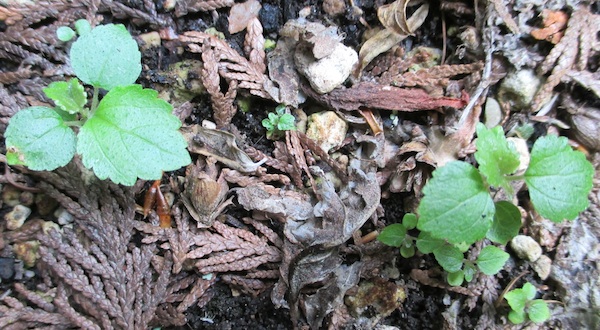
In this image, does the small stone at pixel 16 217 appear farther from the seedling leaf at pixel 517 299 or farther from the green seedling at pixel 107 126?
the seedling leaf at pixel 517 299

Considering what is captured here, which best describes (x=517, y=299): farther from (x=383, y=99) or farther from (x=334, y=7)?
(x=334, y=7)

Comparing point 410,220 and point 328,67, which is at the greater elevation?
point 328,67

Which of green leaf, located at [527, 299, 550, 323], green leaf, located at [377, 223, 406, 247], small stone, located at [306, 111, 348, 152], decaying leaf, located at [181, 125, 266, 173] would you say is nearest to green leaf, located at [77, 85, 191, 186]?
decaying leaf, located at [181, 125, 266, 173]

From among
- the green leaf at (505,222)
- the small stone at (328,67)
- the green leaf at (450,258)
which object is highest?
the small stone at (328,67)

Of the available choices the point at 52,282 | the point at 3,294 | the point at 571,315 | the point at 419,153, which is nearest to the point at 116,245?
the point at 52,282

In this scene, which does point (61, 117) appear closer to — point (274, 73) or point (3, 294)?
point (3, 294)

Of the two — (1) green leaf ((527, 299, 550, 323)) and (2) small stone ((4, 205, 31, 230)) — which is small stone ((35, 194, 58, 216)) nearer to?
(2) small stone ((4, 205, 31, 230))

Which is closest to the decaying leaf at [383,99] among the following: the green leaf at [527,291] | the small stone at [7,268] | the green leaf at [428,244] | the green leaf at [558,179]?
the green leaf at [558,179]

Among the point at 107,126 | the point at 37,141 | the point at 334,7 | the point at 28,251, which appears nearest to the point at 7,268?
the point at 28,251

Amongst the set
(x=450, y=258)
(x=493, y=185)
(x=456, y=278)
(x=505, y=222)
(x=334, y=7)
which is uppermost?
(x=334, y=7)
